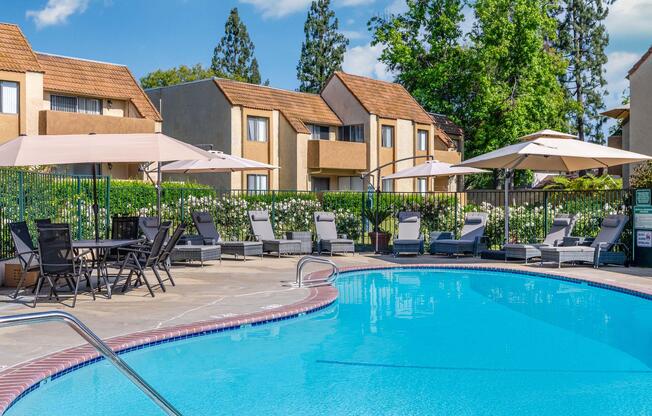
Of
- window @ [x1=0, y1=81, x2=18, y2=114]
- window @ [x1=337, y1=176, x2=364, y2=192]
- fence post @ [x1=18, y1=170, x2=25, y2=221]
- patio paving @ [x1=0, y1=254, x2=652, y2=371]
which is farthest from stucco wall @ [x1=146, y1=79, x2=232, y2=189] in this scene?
fence post @ [x1=18, y1=170, x2=25, y2=221]

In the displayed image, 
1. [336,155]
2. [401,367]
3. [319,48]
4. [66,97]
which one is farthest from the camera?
[319,48]

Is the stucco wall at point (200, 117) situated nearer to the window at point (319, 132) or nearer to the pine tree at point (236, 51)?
the window at point (319, 132)

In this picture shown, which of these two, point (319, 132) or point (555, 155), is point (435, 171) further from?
point (319, 132)

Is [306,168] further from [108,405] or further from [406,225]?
[108,405]

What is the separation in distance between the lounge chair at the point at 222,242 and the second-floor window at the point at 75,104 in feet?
57.2

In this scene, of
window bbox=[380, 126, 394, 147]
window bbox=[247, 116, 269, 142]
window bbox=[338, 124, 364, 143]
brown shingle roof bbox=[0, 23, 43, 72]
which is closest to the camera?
brown shingle roof bbox=[0, 23, 43, 72]

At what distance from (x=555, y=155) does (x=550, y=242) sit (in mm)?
2306

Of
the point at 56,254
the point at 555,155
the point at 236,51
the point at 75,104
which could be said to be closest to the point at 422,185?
the point at 75,104

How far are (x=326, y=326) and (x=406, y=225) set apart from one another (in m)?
9.88

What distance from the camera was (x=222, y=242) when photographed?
58.5 ft

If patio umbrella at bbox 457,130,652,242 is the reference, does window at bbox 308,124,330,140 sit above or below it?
above

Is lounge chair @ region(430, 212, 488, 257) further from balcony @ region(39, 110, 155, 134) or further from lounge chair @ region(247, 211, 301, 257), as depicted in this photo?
balcony @ region(39, 110, 155, 134)

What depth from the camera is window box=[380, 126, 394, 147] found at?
4181cm

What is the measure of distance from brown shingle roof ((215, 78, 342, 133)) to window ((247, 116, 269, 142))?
65 centimetres
